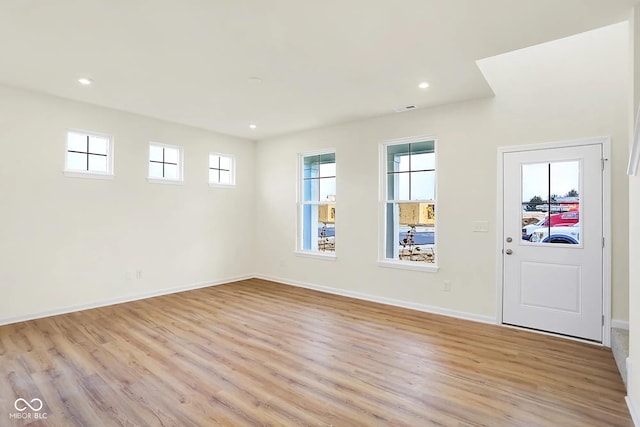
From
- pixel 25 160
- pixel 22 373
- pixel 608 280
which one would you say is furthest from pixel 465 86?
pixel 25 160

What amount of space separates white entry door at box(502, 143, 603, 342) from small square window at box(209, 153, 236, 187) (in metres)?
4.51

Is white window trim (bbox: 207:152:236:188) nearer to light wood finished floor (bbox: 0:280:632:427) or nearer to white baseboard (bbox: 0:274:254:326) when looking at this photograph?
white baseboard (bbox: 0:274:254:326)

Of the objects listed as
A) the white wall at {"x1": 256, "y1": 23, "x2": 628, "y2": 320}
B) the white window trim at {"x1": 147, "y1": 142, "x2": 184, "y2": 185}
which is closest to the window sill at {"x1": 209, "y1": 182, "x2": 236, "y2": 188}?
the white window trim at {"x1": 147, "y1": 142, "x2": 184, "y2": 185}

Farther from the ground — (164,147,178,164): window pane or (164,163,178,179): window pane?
(164,147,178,164): window pane

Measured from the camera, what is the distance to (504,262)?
12.9ft

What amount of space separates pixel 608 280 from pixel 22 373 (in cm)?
534

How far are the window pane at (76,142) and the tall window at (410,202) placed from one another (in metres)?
4.18

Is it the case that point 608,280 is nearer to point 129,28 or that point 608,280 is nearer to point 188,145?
point 129,28

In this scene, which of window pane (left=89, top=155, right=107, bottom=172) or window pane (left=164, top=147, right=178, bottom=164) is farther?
window pane (left=164, top=147, right=178, bottom=164)

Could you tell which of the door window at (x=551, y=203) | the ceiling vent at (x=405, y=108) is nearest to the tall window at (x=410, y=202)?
the ceiling vent at (x=405, y=108)

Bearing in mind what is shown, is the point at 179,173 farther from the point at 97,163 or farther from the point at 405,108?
the point at 405,108

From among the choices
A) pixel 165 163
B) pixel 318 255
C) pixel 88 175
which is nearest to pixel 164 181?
pixel 165 163

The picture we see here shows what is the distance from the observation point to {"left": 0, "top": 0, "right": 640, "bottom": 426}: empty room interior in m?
2.36

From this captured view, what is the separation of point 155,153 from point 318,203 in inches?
107
